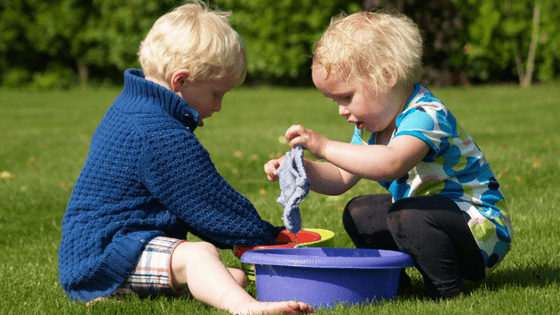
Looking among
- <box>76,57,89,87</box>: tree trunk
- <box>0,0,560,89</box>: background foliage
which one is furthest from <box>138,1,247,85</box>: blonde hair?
<box>76,57,89,87</box>: tree trunk

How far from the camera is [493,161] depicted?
5.50 metres

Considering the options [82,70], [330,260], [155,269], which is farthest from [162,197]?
[82,70]

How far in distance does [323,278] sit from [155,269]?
63 centimetres

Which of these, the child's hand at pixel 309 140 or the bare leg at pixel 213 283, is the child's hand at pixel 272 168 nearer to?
the child's hand at pixel 309 140

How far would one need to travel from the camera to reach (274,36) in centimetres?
1978

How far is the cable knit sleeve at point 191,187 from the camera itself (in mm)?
2371

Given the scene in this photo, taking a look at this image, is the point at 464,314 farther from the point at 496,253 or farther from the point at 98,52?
the point at 98,52

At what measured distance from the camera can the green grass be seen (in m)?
2.29

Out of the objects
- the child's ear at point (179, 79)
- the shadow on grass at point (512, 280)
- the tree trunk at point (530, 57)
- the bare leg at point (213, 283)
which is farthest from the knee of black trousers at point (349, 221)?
the tree trunk at point (530, 57)

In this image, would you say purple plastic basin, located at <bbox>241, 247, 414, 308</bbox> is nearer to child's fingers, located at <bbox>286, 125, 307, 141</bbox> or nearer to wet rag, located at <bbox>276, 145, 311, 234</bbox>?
wet rag, located at <bbox>276, 145, 311, 234</bbox>

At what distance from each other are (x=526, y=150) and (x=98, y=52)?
18762 mm

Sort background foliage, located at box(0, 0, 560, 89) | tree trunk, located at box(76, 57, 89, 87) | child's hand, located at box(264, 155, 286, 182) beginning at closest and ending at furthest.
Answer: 1. child's hand, located at box(264, 155, 286, 182)
2. background foliage, located at box(0, 0, 560, 89)
3. tree trunk, located at box(76, 57, 89, 87)

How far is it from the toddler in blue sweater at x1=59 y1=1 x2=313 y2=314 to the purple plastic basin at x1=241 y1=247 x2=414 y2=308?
12cm

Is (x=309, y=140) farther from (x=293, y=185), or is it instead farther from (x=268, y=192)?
(x=268, y=192)
